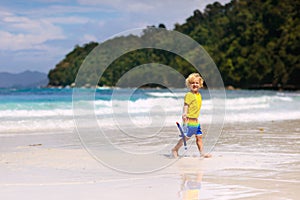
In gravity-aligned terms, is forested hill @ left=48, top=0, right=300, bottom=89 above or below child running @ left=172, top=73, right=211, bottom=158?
above

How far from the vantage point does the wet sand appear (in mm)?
5430

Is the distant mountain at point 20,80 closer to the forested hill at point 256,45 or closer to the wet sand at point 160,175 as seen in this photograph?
the forested hill at point 256,45

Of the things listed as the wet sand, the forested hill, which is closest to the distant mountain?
the forested hill

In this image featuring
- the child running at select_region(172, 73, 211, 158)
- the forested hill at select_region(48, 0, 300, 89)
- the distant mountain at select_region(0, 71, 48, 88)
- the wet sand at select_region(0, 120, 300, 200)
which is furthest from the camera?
the distant mountain at select_region(0, 71, 48, 88)

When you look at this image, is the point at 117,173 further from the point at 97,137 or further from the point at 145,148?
the point at 97,137

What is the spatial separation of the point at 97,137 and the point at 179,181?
5.56 meters

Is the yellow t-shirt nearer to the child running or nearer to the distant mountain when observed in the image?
the child running

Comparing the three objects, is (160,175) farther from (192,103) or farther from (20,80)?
(20,80)

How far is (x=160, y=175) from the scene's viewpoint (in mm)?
6457

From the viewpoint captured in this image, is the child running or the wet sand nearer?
the wet sand

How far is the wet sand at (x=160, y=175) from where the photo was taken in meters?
5.43

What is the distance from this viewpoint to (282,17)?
79.2 metres

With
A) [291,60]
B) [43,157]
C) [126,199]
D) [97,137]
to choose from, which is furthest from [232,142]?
[291,60]

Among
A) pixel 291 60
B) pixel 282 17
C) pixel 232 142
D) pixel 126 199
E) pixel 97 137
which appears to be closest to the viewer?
pixel 126 199
